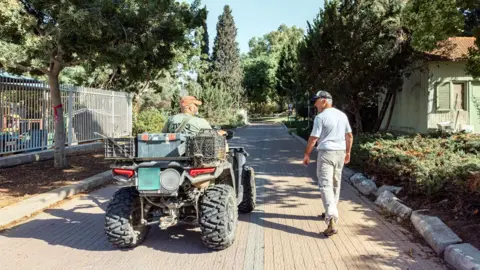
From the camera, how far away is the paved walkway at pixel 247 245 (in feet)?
14.9


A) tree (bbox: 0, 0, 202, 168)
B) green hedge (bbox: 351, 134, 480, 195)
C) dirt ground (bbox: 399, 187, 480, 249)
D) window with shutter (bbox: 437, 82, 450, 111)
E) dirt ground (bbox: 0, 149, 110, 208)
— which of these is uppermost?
tree (bbox: 0, 0, 202, 168)

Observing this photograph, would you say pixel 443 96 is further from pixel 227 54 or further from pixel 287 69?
pixel 227 54

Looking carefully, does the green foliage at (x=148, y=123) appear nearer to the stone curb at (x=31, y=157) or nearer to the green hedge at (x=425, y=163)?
the stone curb at (x=31, y=157)

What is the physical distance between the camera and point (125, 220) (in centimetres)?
483

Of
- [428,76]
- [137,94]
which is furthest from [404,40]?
[137,94]

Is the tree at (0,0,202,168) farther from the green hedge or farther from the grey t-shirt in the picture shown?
the green hedge

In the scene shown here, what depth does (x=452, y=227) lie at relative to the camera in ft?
17.4

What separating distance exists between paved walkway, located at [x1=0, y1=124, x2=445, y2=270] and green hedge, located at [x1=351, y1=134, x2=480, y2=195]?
3.05 feet

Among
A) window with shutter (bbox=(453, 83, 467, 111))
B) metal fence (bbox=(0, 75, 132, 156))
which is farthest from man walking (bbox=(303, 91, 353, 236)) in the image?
window with shutter (bbox=(453, 83, 467, 111))

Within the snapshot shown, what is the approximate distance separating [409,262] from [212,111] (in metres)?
29.0

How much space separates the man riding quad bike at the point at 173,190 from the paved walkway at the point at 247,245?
279mm

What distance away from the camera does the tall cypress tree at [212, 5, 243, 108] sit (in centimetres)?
5053

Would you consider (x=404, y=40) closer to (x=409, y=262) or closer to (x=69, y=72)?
(x=409, y=262)

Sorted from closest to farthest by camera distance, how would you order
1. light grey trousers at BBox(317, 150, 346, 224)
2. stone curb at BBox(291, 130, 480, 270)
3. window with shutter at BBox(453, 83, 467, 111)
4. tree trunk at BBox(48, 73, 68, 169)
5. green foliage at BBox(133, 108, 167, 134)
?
stone curb at BBox(291, 130, 480, 270), light grey trousers at BBox(317, 150, 346, 224), tree trunk at BBox(48, 73, 68, 169), window with shutter at BBox(453, 83, 467, 111), green foliage at BBox(133, 108, 167, 134)
